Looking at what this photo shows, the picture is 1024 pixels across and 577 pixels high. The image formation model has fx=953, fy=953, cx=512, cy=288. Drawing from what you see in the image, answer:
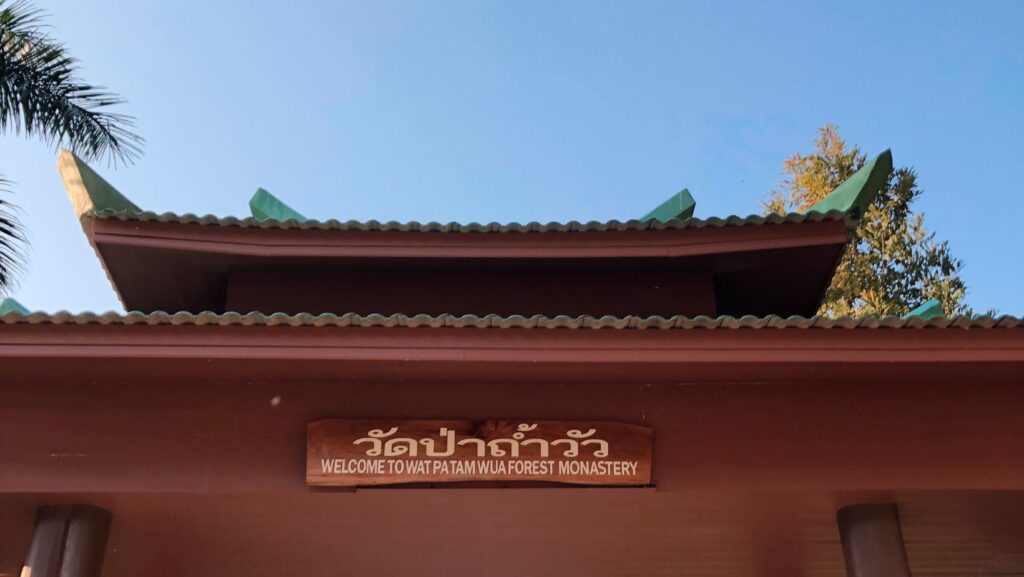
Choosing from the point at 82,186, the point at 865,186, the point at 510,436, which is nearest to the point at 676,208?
the point at 865,186

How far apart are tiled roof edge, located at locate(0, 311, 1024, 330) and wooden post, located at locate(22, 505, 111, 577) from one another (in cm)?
136

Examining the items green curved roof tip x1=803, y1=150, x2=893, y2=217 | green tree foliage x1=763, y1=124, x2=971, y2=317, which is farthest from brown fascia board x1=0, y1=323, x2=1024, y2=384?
green tree foliage x1=763, y1=124, x2=971, y2=317

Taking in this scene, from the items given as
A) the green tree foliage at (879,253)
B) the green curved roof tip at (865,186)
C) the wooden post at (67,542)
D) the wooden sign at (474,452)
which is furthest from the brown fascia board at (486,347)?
the green tree foliage at (879,253)

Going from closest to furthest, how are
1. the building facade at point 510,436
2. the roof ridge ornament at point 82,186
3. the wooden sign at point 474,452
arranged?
the building facade at point 510,436
the wooden sign at point 474,452
the roof ridge ornament at point 82,186

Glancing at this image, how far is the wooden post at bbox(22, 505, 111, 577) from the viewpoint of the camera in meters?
5.88

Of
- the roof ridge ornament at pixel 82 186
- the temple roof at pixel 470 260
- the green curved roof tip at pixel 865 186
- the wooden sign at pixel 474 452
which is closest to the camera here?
the wooden sign at pixel 474 452

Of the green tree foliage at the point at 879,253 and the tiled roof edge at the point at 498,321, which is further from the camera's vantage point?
the green tree foliage at the point at 879,253

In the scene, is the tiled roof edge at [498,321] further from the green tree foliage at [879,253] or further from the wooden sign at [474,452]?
the green tree foliage at [879,253]

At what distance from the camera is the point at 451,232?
783cm

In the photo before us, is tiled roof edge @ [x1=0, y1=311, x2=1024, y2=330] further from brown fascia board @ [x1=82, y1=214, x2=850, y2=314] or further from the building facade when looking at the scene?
brown fascia board @ [x1=82, y1=214, x2=850, y2=314]

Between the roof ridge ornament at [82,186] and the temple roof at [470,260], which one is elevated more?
the roof ridge ornament at [82,186]

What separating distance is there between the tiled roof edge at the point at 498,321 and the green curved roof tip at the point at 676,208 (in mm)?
3085

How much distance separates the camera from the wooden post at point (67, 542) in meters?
5.88

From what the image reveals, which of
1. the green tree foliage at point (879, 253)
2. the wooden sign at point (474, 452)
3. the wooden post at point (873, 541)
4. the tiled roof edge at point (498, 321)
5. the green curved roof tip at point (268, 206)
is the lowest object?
the wooden post at point (873, 541)
